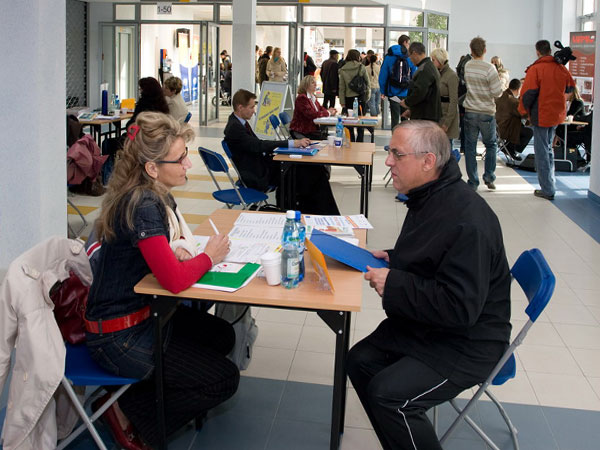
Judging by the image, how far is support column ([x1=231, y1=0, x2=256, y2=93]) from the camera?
35.5ft

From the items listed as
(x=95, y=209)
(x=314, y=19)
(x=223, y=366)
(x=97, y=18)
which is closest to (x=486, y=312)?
(x=223, y=366)

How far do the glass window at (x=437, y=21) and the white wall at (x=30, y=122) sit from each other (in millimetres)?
13481

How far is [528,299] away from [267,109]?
859 cm

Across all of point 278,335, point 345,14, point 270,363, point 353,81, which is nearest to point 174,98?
point 353,81

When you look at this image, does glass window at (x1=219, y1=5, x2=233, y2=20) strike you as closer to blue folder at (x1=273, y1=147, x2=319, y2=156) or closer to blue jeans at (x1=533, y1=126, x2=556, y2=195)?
blue jeans at (x1=533, y1=126, x2=556, y2=195)

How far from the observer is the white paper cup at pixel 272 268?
241 centimetres

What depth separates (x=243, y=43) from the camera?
1090 cm

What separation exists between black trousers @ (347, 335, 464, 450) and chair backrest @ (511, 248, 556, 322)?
1.24ft

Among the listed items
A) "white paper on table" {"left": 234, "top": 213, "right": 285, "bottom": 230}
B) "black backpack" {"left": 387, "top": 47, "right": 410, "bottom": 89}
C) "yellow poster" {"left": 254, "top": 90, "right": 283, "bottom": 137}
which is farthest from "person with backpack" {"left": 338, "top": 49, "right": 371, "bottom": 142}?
"white paper on table" {"left": 234, "top": 213, "right": 285, "bottom": 230}

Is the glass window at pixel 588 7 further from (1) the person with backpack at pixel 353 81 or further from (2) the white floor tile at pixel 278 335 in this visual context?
(2) the white floor tile at pixel 278 335

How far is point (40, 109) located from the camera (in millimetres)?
4215

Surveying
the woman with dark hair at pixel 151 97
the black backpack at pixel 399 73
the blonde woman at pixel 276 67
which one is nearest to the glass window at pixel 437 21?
the blonde woman at pixel 276 67

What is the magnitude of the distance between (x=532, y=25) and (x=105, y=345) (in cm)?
1675

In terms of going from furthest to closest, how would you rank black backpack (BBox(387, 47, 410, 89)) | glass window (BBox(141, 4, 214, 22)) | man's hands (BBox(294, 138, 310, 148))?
glass window (BBox(141, 4, 214, 22))
black backpack (BBox(387, 47, 410, 89))
man's hands (BBox(294, 138, 310, 148))
